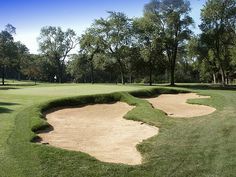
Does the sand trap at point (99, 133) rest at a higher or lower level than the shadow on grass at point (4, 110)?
lower

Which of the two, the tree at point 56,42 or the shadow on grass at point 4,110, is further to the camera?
the tree at point 56,42

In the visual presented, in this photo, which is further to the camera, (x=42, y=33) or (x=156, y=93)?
(x=42, y=33)

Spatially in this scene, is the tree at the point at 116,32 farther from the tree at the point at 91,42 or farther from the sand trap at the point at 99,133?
the sand trap at the point at 99,133

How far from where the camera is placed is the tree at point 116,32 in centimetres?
6769

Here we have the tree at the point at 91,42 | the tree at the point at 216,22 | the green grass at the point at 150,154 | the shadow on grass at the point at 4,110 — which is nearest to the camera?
the green grass at the point at 150,154

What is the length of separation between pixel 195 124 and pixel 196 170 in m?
7.67

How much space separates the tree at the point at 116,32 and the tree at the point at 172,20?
5.84 metres

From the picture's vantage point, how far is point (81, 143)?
1495 centimetres

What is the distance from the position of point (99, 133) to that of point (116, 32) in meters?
52.4

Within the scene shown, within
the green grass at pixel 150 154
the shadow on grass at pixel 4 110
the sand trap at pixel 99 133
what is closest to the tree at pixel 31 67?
the sand trap at pixel 99 133

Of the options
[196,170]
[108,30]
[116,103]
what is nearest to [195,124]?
[196,170]

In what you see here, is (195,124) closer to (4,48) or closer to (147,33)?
(147,33)

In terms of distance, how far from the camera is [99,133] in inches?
678

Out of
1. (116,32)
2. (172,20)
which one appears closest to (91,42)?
(116,32)
